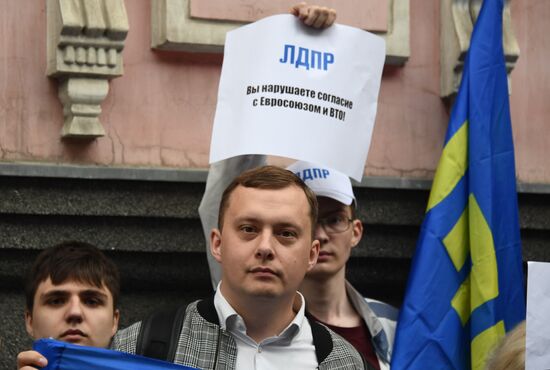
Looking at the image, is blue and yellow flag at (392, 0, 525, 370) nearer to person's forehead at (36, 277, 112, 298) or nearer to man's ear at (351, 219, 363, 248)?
man's ear at (351, 219, 363, 248)

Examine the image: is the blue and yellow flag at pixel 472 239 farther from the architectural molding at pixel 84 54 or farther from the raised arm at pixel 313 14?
the architectural molding at pixel 84 54

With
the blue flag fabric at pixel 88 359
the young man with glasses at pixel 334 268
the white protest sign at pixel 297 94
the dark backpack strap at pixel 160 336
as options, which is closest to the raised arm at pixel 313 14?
the white protest sign at pixel 297 94

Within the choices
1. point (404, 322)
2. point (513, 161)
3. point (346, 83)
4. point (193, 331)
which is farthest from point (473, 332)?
point (193, 331)

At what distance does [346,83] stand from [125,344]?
1.57 meters

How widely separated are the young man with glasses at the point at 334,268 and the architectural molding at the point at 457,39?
4.70 ft

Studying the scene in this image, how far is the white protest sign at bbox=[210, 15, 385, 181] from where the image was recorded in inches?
230

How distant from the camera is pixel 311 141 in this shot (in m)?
5.89

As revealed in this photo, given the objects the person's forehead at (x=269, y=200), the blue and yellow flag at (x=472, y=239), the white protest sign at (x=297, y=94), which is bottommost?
the blue and yellow flag at (x=472, y=239)

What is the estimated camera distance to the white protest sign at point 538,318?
436 centimetres

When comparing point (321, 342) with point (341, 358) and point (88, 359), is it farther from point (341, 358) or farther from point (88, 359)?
point (88, 359)

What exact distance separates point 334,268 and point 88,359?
5.53 feet

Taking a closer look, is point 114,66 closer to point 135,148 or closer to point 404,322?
point 135,148

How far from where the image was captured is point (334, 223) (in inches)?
244

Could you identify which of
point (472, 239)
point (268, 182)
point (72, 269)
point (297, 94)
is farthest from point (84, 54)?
point (268, 182)
